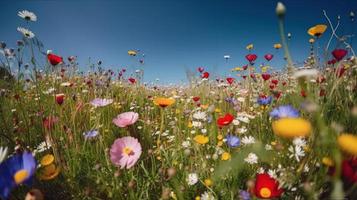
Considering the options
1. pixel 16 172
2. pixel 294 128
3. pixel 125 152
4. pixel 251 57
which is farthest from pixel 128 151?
pixel 251 57

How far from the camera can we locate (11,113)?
2.09 m

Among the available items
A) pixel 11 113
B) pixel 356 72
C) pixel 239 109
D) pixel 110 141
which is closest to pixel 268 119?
pixel 239 109

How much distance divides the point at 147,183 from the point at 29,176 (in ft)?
1.78

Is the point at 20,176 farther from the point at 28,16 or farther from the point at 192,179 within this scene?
the point at 28,16

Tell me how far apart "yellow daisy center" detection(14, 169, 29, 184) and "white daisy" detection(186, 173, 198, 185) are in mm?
673

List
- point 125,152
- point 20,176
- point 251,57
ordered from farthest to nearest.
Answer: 1. point 251,57
2. point 125,152
3. point 20,176

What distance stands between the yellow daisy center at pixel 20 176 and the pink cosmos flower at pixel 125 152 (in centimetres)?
42

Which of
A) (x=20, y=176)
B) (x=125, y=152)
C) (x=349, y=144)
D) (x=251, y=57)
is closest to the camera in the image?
(x=349, y=144)

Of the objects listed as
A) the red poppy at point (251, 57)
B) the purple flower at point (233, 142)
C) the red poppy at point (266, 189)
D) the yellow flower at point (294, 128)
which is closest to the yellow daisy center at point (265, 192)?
the red poppy at point (266, 189)

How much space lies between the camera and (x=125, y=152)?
1.32 meters

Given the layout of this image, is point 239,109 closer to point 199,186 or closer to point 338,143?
point 199,186

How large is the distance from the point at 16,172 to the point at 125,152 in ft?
1.73

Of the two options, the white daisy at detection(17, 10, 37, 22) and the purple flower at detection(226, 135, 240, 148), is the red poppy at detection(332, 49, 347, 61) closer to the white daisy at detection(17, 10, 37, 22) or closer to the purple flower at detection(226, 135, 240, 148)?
the purple flower at detection(226, 135, 240, 148)

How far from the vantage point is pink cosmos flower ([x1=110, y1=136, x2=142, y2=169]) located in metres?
1.25
